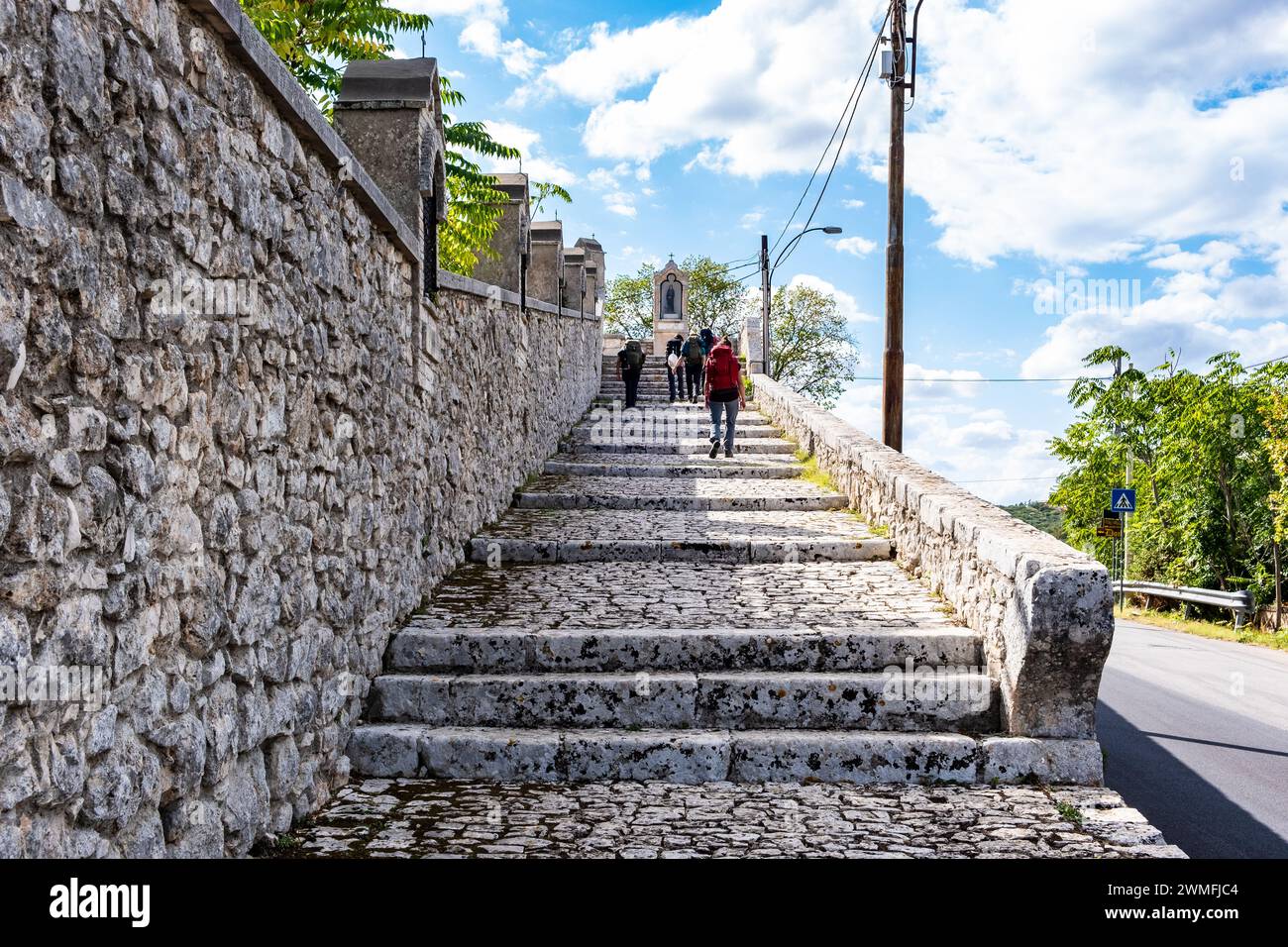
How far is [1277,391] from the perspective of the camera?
21.6 meters

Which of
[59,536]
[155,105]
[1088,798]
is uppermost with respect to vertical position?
[155,105]

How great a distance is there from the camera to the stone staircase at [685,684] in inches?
162

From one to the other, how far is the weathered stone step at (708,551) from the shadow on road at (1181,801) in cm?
271

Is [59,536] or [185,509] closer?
[59,536]

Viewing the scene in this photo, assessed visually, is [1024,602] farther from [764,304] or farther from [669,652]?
[764,304]

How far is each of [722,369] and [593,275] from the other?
9.81 m

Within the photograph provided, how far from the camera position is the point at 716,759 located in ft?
13.5

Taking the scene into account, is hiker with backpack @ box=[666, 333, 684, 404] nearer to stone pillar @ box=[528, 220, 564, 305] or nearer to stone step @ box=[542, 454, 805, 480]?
stone pillar @ box=[528, 220, 564, 305]

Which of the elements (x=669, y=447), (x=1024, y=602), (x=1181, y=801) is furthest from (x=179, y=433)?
(x=669, y=447)

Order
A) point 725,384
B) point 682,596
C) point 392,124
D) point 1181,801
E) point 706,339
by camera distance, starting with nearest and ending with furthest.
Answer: point 392,124, point 682,596, point 1181,801, point 725,384, point 706,339

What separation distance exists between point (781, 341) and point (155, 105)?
144ft

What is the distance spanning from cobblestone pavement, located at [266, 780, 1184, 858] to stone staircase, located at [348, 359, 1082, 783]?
112 millimetres
